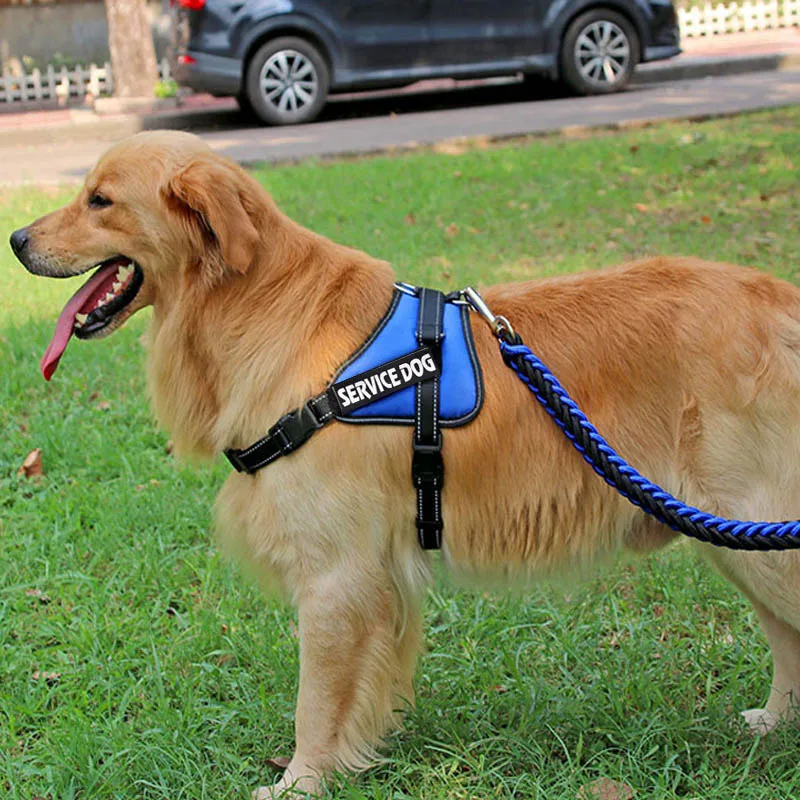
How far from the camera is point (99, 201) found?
2.95 meters

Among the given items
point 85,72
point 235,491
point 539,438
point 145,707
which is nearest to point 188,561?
point 145,707

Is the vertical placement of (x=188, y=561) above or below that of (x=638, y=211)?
below

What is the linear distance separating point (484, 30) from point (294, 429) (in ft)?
40.5

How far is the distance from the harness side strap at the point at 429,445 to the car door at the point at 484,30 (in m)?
12.0

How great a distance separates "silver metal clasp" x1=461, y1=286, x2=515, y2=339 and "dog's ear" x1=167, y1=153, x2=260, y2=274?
64 centimetres

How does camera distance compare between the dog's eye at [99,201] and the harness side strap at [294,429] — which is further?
the dog's eye at [99,201]

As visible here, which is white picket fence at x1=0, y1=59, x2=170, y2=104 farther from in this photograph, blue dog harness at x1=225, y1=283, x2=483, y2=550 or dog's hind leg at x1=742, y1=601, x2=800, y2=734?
dog's hind leg at x1=742, y1=601, x2=800, y2=734

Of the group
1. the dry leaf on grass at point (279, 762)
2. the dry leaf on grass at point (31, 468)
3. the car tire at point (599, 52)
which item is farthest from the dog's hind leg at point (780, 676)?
the car tire at point (599, 52)

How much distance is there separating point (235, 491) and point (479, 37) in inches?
483

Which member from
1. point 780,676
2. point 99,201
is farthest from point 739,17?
point 99,201

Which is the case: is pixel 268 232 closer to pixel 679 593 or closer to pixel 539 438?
pixel 539 438

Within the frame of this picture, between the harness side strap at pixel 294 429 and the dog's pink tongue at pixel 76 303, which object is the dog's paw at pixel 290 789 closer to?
the harness side strap at pixel 294 429

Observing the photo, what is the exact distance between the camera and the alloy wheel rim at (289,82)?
13.2 metres

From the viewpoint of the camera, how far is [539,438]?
2857 millimetres
